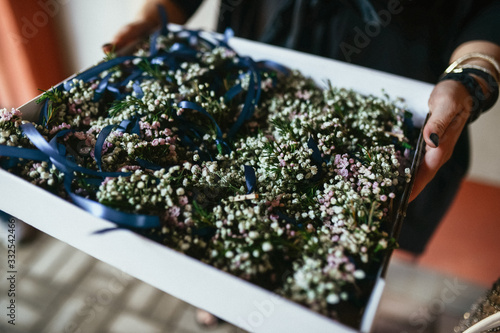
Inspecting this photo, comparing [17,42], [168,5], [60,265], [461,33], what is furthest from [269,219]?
[17,42]

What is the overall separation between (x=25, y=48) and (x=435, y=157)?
2.49 metres

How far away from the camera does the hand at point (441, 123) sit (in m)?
0.96

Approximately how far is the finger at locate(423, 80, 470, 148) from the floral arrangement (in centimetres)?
7

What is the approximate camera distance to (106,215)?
0.72m

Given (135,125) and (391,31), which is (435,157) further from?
(135,125)

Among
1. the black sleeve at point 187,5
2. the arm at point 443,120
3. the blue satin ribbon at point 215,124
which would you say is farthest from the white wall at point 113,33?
the blue satin ribbon at point 215,124

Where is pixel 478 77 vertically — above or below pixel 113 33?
above

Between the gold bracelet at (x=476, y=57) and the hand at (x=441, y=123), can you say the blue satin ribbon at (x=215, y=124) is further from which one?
the gold bracelet at (x=476, y=57)

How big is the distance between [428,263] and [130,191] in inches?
67.0

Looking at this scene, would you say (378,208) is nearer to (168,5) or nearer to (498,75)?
(498,75)

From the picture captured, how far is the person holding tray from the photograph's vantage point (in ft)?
3.60

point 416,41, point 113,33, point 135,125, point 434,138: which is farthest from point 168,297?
point 113,33

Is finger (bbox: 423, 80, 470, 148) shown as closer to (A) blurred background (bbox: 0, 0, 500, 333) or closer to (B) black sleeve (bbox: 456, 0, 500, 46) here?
(B) black sleeve (bbox: 456, 0, 500, 46)

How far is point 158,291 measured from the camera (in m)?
2.07
